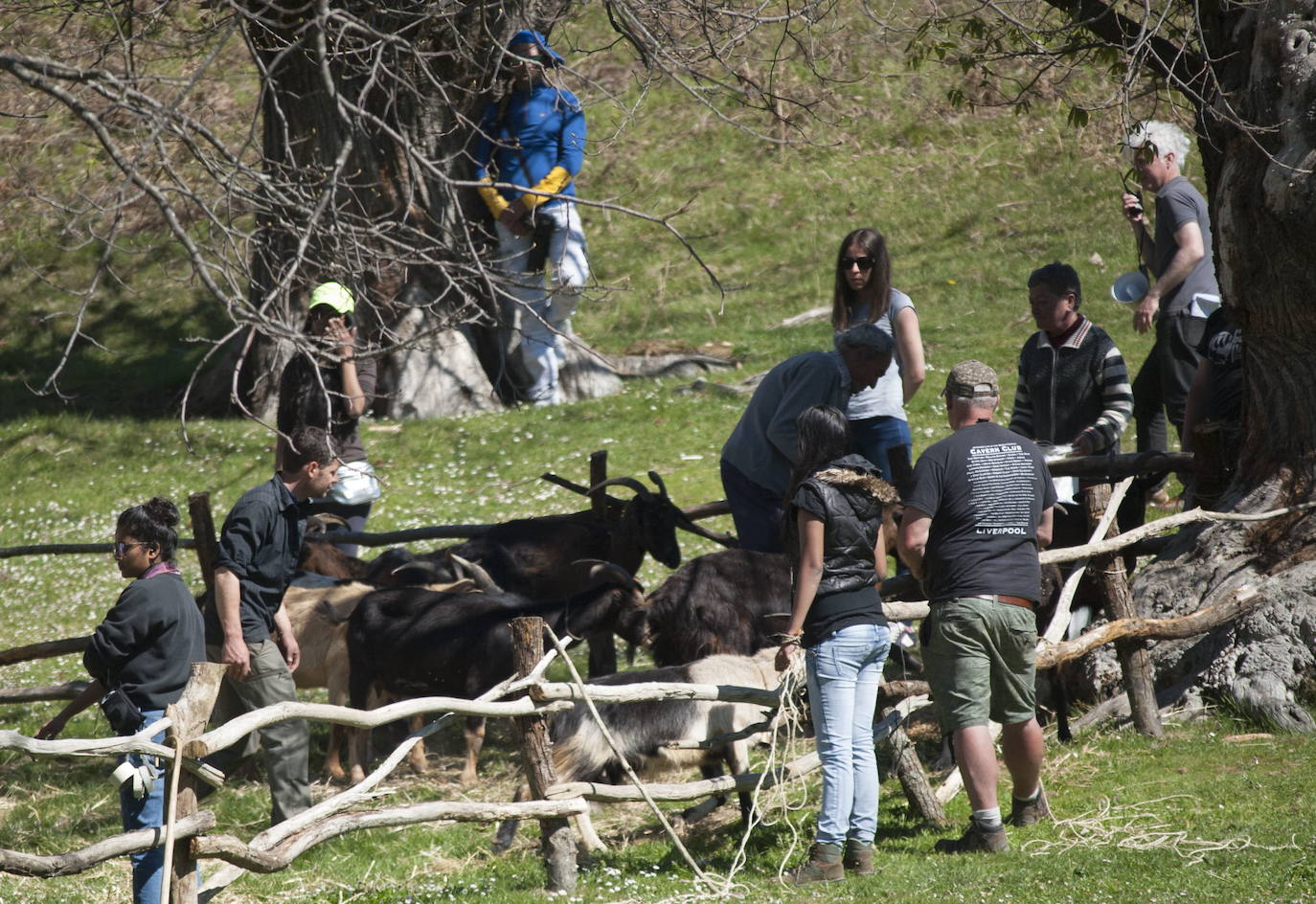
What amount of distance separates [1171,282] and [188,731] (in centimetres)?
642

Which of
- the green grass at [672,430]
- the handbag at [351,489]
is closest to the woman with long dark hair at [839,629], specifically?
the green grass at [672,430]

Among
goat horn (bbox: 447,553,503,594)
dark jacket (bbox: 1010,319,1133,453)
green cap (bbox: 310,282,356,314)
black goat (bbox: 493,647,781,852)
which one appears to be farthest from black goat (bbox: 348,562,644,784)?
dark jacket (bbox: 1010,319,1133,453)

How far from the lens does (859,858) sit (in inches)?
201

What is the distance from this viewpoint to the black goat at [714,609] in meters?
7.00

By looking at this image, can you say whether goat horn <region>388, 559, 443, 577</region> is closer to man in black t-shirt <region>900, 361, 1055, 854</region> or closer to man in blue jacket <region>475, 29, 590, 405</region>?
man in blue jacket <region>475, 29, 590, 405</region>

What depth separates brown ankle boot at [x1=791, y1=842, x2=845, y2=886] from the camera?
501 centimetres

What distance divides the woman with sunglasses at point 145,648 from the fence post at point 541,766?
49.2 inches

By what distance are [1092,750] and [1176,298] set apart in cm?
312

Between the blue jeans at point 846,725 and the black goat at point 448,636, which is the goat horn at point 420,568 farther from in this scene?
the blue jeans at point 846,725

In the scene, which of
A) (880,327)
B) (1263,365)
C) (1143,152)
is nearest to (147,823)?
(880,327)

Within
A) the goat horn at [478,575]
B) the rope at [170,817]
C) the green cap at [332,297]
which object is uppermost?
the green cap at [332,297]

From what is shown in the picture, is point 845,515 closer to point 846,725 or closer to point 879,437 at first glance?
point 846,725

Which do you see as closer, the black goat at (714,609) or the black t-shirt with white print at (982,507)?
the black t-shirt with white print at (982,507)

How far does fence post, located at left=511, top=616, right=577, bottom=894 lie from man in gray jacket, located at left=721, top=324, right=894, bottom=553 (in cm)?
186
